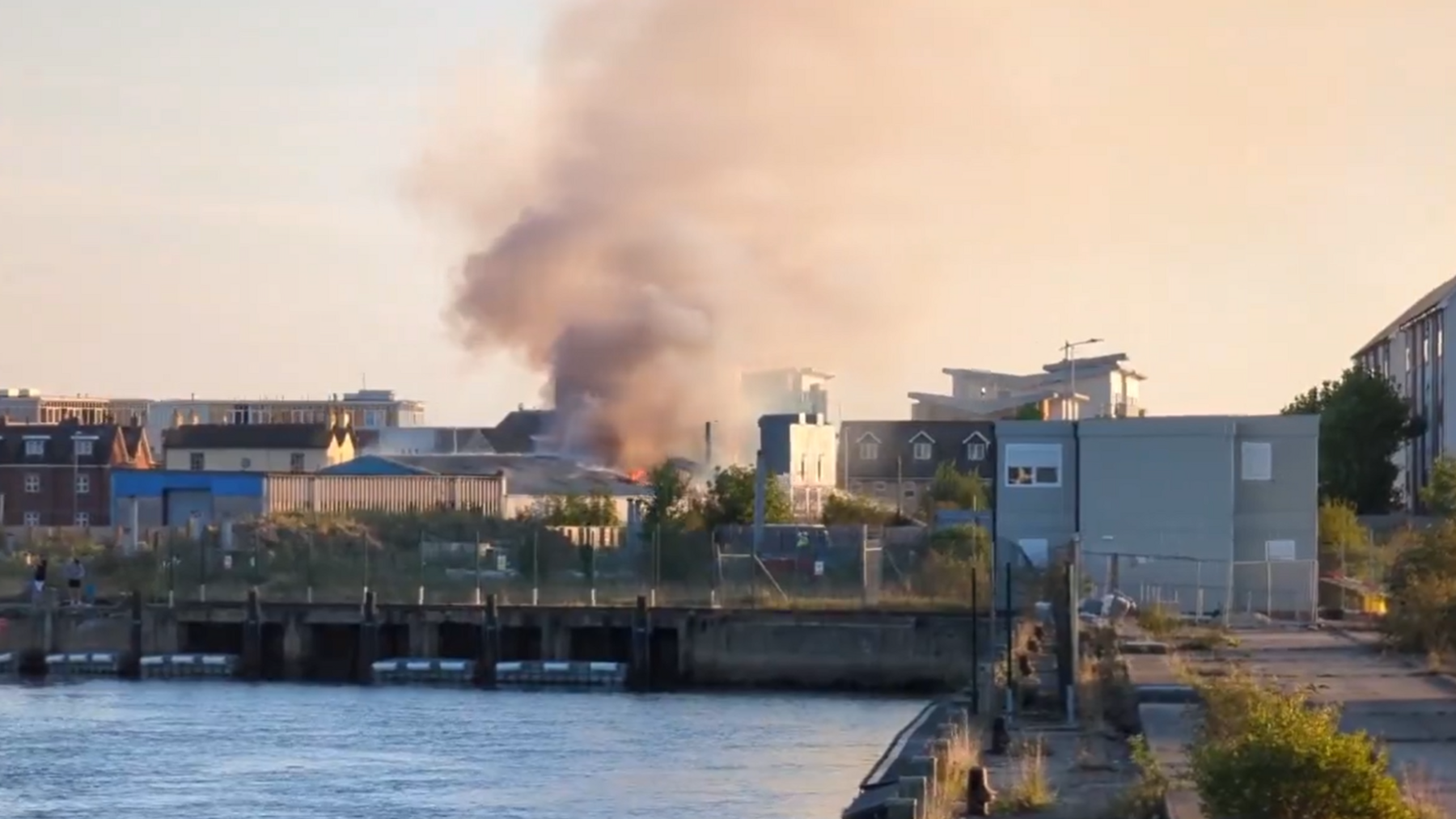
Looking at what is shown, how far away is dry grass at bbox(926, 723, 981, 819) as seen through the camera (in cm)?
2461

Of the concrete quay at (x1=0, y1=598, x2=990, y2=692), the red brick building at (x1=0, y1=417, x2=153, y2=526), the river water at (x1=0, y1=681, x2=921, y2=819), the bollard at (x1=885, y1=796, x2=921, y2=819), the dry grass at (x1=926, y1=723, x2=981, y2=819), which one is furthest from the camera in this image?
the red brick building at (x1=0, y1=417, x2=153, y2=526)

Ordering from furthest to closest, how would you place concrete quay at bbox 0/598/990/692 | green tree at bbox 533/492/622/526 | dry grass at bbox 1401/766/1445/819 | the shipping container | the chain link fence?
the shipping container < green tree at bbox 533/492/622/526 < the chain link fence < concrete quay at bbox 0/598/990/692 < dry grass at bbox 1401/766/1445/819

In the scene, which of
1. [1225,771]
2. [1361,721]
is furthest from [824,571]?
[1225,771]

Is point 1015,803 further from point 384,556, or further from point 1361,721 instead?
point 384,556

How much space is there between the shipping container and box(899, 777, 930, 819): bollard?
63.7 metres

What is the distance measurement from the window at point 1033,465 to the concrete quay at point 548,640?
5350 mm

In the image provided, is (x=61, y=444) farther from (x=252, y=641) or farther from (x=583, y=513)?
(x=252, y=641)

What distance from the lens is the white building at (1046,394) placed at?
104375mm

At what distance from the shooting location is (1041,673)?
42.8 m

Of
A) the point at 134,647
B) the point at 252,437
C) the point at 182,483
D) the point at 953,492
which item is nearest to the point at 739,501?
the point at 953,492

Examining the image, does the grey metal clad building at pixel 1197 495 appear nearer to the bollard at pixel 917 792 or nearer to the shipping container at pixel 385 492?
the bollard at pixel 917 792

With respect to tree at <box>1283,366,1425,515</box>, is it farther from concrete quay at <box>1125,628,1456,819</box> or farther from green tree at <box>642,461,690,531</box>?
concrete quay at <box>1125,628,1456,819</box>

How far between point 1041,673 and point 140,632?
27.3 metres

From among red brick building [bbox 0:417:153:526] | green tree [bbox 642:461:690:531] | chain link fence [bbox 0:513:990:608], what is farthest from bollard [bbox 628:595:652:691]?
red brick building [bbox 0:417:153:526]
